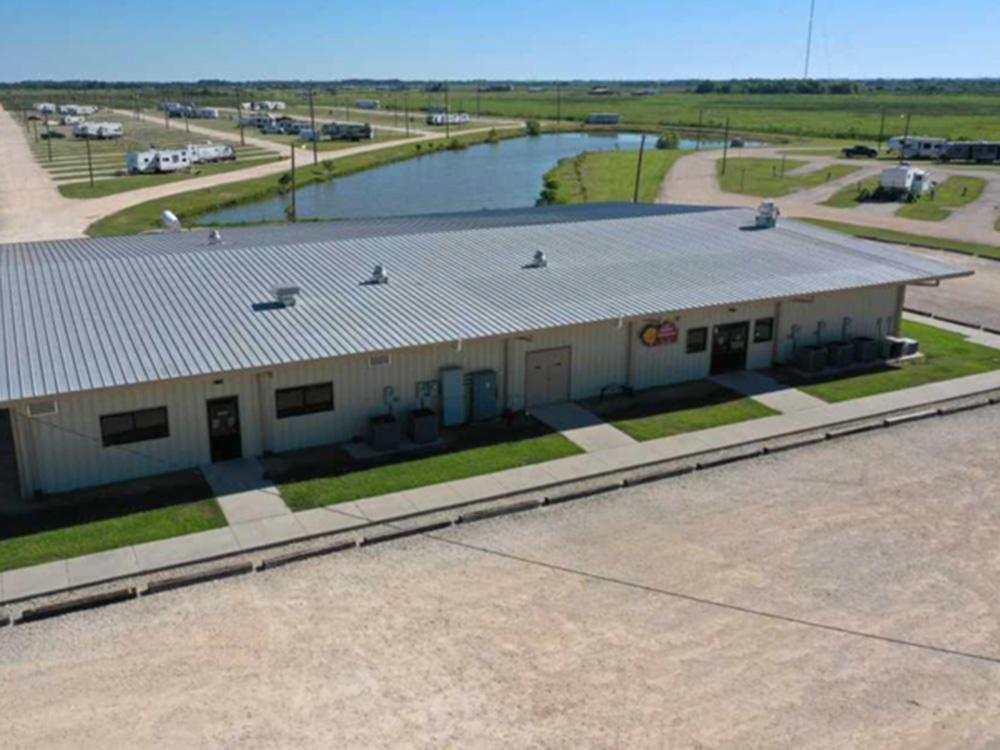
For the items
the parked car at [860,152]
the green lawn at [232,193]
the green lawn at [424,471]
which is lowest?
the green lawn at [424,471]

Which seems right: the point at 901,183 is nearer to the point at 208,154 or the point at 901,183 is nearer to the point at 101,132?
→ the point at 208,154

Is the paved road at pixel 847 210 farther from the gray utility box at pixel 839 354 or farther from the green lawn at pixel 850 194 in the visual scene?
the gray utility box at pixel 839 354

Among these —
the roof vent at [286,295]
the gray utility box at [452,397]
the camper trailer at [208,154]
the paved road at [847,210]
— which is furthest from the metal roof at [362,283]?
the camper trailer at [208,154]

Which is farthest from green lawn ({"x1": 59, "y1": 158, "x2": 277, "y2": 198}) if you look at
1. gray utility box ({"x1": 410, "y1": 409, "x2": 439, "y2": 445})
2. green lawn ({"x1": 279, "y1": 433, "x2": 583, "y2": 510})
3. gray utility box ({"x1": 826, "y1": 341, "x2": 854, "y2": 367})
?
gray utility box ({"x1": 826, "y1": 341, "x2": 854, "y2": 367})

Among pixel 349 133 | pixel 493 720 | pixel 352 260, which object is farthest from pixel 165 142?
pixel 493 720

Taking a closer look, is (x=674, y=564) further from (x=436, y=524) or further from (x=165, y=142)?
(x=165, y=142)

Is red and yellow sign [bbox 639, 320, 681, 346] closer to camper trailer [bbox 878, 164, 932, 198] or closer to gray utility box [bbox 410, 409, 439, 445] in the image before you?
gray utility box [bbox 410, 409, 439, 445]
